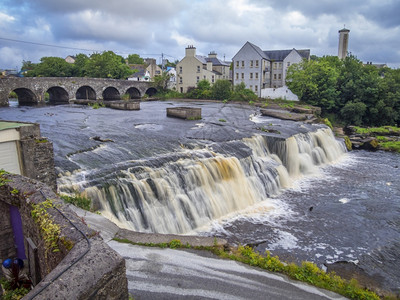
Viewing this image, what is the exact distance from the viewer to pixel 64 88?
5312 cm

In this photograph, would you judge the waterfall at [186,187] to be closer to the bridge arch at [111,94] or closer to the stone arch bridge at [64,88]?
the stone arch bridge at [64,88]

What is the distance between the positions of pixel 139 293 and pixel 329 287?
17.0 ft

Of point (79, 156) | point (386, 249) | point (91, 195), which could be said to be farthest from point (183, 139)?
point (386, 249)

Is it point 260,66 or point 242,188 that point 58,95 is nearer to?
point 260,66

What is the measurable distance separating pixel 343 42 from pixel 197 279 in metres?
84.4

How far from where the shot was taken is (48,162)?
13109 millimetres

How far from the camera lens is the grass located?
8.85m

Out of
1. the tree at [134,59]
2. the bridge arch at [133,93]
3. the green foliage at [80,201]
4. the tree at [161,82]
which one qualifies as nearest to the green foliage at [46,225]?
the green foliage at [80,201]

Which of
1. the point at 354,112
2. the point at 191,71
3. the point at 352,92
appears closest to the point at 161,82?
the point at 191,71

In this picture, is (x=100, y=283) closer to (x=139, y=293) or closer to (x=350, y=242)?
(x=139, y=293)

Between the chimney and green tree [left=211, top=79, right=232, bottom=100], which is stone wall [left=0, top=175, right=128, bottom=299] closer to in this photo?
green tree [left=211, top=79, right=232, bottom=100]

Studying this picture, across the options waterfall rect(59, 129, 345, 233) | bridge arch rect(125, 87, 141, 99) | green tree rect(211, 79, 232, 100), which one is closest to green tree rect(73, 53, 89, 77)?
bridge arch rect(125, 87, 141, 99)

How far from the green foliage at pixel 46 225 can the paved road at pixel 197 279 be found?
2.28 meters

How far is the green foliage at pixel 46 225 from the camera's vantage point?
21.9 feet
